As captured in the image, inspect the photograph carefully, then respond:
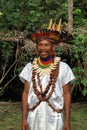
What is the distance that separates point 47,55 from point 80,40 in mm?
3907

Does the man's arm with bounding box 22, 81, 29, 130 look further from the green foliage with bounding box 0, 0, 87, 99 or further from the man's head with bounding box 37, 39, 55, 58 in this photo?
the green foliage with bounding box 0, 0, 87, 99

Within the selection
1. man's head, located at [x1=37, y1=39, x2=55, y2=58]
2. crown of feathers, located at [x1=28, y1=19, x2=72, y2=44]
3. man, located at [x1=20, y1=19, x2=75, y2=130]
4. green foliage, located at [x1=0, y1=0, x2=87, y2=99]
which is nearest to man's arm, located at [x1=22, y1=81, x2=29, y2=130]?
man, located at [x1=20, y1=19, x2=75, y2=130]

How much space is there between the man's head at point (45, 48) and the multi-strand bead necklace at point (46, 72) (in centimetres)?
10

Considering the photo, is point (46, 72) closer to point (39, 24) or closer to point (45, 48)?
point (45, 48)

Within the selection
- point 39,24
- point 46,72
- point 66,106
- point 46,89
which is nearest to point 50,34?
point 46,72

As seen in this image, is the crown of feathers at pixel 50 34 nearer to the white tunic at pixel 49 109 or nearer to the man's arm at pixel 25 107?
the white tunic at pixel 49 109

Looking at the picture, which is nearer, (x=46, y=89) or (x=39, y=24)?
(x=46, y=89)

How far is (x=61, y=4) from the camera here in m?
10.3

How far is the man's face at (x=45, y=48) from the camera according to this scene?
406 cm

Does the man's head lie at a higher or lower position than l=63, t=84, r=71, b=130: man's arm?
higher

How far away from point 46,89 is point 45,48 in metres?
0.44

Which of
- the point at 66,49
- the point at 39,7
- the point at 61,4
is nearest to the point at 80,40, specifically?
the point at 66,49

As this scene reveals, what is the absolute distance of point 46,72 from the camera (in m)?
4.12

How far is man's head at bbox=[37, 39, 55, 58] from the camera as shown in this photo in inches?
160
